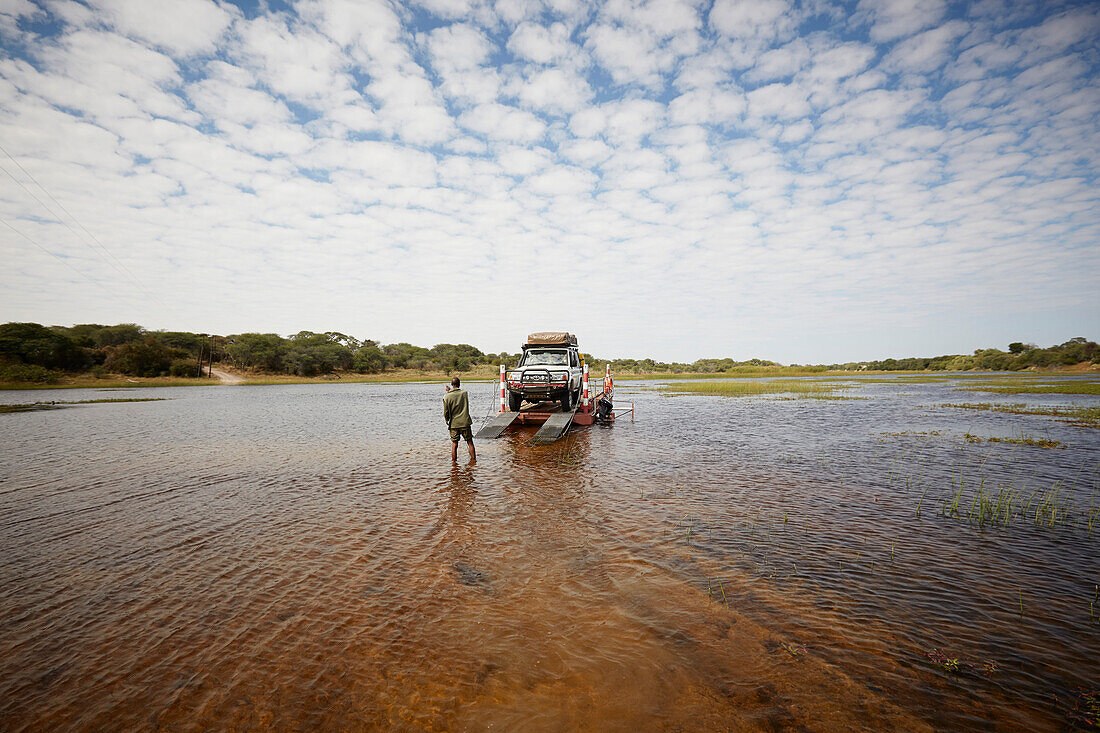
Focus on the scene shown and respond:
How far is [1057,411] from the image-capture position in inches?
838

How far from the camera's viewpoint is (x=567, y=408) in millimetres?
18281

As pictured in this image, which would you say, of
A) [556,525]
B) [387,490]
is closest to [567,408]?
[387,490]

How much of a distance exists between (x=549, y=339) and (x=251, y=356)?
80.7 metres

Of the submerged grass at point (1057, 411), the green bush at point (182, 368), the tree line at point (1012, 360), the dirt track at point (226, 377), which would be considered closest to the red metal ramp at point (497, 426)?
the submerged grass at point (1057, 411)

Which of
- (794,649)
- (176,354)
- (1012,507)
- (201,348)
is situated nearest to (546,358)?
(1012,507)

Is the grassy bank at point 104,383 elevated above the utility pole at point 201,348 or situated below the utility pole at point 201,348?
below

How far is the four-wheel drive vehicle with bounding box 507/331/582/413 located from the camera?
1738cm

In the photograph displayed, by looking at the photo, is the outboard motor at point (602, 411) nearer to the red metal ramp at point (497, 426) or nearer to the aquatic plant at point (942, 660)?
the red metal ramp at point (497, 426)

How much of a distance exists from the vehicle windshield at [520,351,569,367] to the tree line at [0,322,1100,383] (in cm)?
3618

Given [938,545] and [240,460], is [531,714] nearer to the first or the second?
[938,545]

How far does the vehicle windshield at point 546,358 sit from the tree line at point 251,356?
36177 mm

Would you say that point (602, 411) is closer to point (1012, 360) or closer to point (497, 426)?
point (497, 426)

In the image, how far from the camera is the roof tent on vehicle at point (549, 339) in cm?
1852

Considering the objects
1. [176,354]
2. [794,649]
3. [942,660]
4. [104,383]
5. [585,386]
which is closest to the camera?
[942,660]
